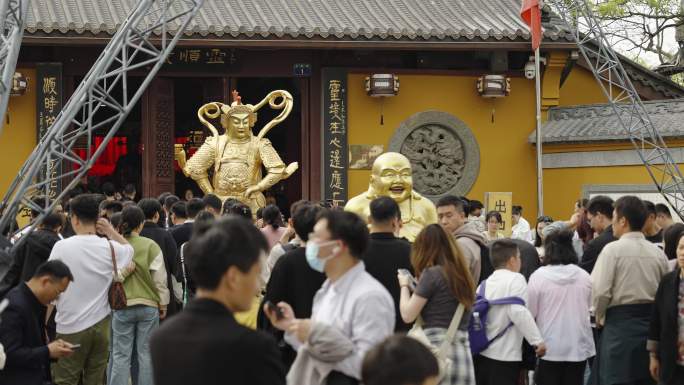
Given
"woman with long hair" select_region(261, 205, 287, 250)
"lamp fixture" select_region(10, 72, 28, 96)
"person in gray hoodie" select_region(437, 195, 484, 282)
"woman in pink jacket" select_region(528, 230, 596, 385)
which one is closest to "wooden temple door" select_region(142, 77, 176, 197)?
"lamp fixture" select_region(10, 72, 28, 96)

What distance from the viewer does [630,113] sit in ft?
57.1

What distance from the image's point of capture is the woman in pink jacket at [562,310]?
7.79 meters

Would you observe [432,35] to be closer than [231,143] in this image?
No

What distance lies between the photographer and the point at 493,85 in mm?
17891

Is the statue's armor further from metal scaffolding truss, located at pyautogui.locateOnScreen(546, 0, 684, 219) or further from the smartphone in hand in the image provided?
the smartphone in hand

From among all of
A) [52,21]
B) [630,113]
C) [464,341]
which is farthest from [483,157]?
[464,341]

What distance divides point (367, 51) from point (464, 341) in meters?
11.9

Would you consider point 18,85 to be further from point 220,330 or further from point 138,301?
point 220,330

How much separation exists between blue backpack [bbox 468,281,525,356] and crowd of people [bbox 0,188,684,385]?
0.01 m

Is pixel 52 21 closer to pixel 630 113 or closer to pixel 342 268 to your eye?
pixel 630 113

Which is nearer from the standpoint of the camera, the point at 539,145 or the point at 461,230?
the point at 461,230

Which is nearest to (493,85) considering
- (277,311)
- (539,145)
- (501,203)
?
(539,145)

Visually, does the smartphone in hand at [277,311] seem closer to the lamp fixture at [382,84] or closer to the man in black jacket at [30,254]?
the man in black jacket at [30,254]

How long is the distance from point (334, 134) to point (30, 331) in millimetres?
11520
